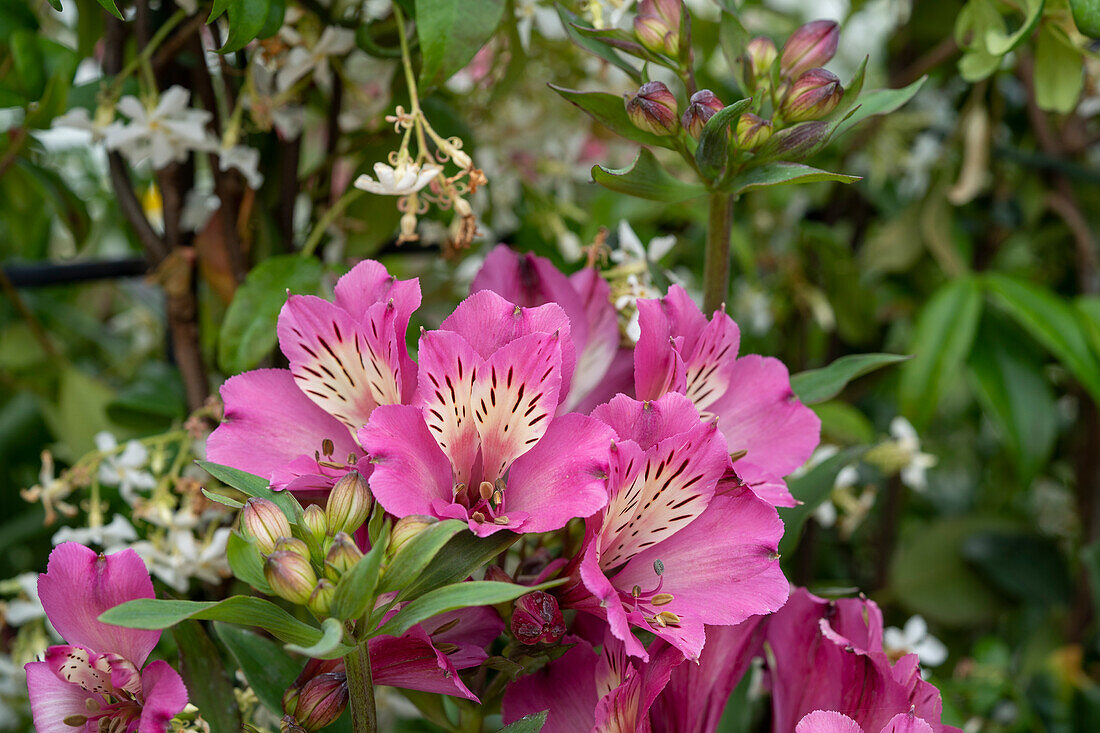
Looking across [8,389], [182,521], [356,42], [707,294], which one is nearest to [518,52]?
[356,42]

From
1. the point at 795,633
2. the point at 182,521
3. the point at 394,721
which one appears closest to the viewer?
the point at 795,633

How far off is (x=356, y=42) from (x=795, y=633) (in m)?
0.35

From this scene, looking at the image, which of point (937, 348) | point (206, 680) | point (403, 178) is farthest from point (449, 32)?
point (937, 348)

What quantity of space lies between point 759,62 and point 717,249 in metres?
0.08

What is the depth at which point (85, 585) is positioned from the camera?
282 millimetres

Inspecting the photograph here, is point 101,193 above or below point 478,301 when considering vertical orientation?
below

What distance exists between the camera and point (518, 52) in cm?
55

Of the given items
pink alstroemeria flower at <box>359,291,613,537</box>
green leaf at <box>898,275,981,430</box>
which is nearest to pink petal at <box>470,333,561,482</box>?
pink alstroemeria flower at <box>359,291,613,537</box>

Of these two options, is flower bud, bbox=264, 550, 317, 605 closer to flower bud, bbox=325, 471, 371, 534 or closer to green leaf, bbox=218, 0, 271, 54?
flower bud, bbox=325, 471, 371, 534

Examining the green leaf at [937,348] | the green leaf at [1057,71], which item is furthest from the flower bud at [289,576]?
the green leaf at [937,348]

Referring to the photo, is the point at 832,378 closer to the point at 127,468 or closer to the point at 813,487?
the point at 813,487

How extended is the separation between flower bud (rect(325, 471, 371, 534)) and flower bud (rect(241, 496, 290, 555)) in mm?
14

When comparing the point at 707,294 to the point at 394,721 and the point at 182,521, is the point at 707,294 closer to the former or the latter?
the point at 182,521

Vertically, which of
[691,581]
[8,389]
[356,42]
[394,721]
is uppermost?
[356,42]
